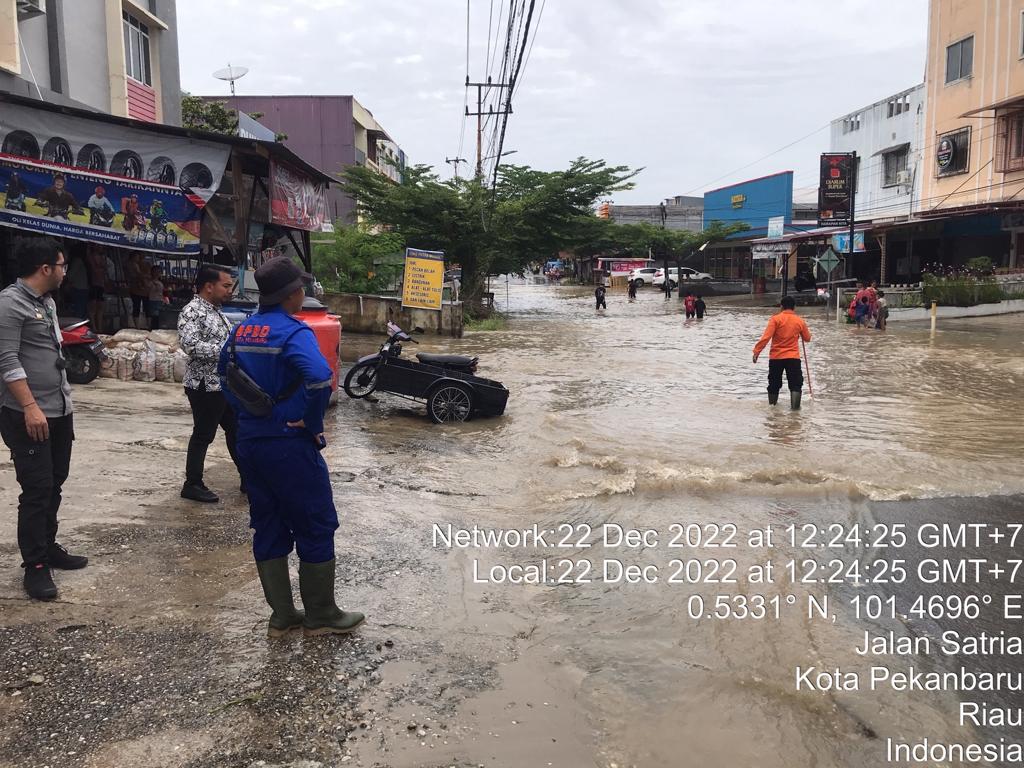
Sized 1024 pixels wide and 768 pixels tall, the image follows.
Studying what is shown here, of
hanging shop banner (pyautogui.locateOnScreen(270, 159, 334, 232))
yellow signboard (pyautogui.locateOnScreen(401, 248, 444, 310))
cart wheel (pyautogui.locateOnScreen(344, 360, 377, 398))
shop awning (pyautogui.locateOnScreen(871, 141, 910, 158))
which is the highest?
shop awning (pyautogui.locateOnScreen(871, 141, 910, 158))

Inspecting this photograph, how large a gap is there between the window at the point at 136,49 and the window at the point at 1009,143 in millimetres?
27405

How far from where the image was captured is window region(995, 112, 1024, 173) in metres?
27.5

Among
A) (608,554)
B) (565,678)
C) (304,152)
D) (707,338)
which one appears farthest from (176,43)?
(304,152)

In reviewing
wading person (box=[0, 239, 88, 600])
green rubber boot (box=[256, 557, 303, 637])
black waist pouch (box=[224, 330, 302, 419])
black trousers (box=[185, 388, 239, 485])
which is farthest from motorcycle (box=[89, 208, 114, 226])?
green rubber boot (box=[256, 557, 303, 637])

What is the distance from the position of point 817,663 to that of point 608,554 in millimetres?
1790

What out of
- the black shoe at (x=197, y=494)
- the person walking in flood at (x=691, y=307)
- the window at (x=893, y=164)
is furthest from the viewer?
the window at (x=893, y=164)

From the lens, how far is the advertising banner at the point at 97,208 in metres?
10.3

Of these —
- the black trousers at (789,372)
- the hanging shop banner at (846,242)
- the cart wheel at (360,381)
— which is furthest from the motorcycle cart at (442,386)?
the hanging shop banner at (846,242)

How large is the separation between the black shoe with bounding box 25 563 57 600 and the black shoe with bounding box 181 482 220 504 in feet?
5.90

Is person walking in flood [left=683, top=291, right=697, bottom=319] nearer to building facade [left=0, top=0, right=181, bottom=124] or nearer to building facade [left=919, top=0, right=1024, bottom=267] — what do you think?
building facade [left=919, top=0, right=1024, bottom=267]

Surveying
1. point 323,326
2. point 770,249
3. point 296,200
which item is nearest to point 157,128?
point 296,200

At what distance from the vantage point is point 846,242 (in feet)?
110

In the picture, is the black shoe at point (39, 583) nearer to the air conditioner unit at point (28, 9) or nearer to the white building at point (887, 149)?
the air conditioner unit at point (28, 9)

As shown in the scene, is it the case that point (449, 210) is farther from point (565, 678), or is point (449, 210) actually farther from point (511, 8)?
point (565, 678)
